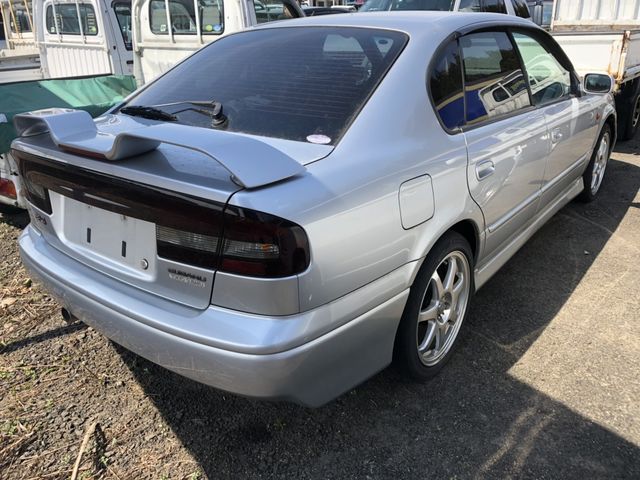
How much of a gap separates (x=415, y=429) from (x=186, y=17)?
5.24 meters

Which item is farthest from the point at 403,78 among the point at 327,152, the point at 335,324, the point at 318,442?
the point at 318,442

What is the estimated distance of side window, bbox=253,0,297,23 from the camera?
5.98 meters

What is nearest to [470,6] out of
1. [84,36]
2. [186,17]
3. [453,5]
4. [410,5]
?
[453,5]

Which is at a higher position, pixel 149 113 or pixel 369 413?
pixel 149 113

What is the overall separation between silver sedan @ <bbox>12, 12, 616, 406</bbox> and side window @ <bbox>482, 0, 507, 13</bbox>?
4.22 meters

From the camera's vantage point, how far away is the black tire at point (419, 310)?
7.61 feet

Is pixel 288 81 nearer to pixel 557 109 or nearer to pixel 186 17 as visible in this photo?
pixel 557 109

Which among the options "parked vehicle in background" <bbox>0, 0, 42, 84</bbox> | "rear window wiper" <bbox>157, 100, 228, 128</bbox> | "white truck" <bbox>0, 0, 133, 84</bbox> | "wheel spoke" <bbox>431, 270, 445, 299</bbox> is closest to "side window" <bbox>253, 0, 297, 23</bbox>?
"white truck" <bbox>0, 0, 133, 84</bbox>

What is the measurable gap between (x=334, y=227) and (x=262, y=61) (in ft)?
3.94

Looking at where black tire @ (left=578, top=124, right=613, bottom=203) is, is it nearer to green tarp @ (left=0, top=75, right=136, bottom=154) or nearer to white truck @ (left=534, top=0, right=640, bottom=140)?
white truck @ (left=534, top=0, right=640, bottom=140)

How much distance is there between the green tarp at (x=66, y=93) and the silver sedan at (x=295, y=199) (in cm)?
193

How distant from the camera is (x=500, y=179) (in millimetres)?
2824

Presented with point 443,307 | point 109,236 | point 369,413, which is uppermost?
point 109,236

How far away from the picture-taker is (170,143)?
1847mm
